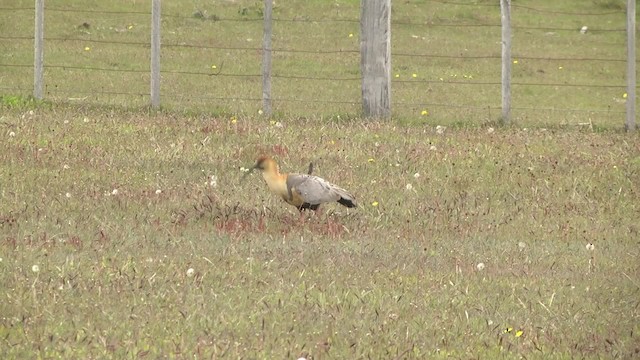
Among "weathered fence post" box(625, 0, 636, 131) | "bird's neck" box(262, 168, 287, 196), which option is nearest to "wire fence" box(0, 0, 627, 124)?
"weathered fence post" box(625, 0, 636, 131)

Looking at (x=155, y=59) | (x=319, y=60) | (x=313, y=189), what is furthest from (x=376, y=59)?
(x=319, y=60)

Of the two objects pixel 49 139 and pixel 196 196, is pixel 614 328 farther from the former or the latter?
pixel 49 139

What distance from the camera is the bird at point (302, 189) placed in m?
10.0

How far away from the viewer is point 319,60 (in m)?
25.3

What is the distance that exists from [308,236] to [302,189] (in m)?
0.43

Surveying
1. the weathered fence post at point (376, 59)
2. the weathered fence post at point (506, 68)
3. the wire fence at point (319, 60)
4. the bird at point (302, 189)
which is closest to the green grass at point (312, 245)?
the bird at point (302, 189)

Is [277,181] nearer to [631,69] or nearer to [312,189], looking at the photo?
[312,189]

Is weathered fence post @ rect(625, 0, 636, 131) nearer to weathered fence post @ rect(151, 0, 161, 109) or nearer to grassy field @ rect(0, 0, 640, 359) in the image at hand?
grassy field @ rect(0, 0, 640, 359)

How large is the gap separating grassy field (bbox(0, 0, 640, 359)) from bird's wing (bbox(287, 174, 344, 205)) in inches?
7.8

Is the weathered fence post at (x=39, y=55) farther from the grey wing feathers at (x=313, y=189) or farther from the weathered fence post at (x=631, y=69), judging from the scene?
the grey wing feathers at (x=313, y=189)

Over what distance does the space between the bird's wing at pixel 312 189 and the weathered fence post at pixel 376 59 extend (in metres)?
7.37

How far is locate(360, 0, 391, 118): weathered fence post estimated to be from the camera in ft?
57.2

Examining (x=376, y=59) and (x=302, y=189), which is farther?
(x=376, y=59)

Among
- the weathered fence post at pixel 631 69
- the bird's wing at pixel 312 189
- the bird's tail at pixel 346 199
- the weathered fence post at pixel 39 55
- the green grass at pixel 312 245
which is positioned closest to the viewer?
the green grass at pixel 312 245
